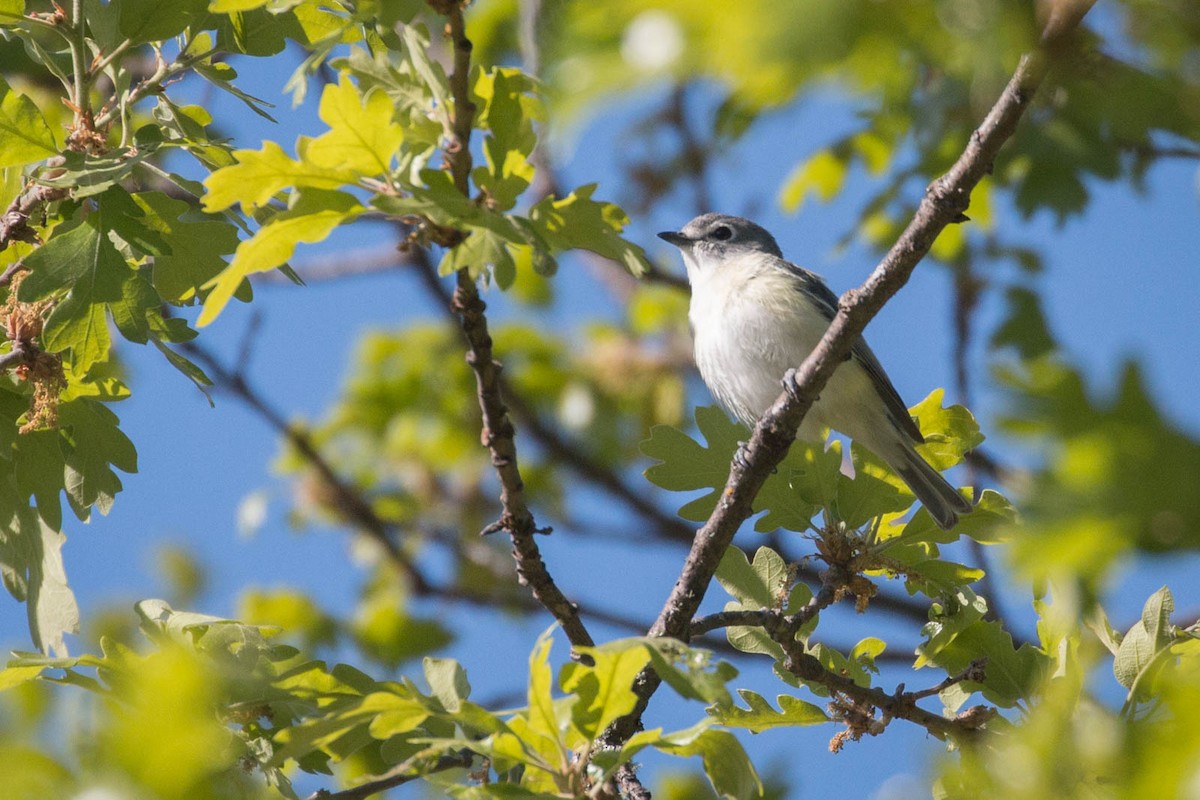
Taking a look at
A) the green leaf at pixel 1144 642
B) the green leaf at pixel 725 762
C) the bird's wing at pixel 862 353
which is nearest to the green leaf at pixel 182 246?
the green leaf at pixel 725 762

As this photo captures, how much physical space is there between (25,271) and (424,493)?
515 centimetres

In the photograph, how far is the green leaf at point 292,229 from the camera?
188 centimetres

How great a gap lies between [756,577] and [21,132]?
1939mm

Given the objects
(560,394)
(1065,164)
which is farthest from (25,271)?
(560,394)

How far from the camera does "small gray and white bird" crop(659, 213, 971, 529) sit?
479 centimetres

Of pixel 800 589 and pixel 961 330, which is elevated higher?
pixel 961 330

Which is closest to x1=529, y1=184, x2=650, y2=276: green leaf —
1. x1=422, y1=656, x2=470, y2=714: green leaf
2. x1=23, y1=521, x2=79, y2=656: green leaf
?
x1=422, y1=656, x2=470, y2=714: green leaf

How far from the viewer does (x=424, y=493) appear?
303 inches

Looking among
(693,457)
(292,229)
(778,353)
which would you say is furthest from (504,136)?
(778,353)

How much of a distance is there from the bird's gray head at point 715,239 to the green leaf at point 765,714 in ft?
11.9

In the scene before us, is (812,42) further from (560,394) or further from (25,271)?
(560,394)

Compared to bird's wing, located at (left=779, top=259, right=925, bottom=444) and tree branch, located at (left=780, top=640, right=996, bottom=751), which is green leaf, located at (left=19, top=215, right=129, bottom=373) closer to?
tree branch, located at (left=780, top=640, right=996, bottom=751)

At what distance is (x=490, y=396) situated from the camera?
Answer: 2.36m

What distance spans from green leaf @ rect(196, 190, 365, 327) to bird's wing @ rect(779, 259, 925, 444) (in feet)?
8.27
